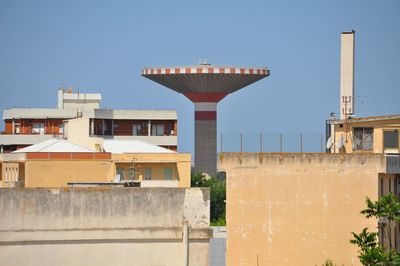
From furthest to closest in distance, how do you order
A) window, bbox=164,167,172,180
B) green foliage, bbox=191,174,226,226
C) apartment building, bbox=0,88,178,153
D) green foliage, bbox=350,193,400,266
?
1. apartment building, bbox=0,88,178,153
2. green foliage, bbox=191,174,226,226
3. window, bbox=164,167,172,180
4. green foliage, bbox=350,193,400,266

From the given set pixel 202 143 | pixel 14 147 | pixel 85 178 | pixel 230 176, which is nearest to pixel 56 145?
pixel 85 178

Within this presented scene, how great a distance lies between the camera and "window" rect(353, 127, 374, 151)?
1873 inches

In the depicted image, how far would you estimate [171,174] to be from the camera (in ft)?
231

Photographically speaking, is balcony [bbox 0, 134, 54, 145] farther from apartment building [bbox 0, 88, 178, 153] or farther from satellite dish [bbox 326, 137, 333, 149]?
satellite dish [bbox 326, 137, 333, 149]

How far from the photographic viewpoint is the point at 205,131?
160125mm

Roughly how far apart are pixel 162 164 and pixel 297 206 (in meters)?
26.5

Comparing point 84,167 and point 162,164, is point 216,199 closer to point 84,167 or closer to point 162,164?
point 162,164

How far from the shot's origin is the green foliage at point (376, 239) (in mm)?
38531

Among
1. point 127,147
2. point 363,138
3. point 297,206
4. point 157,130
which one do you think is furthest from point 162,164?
point 157,130

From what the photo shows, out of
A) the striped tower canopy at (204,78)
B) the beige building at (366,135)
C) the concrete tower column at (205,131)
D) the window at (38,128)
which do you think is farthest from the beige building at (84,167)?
the concrete tower column at (205,131)

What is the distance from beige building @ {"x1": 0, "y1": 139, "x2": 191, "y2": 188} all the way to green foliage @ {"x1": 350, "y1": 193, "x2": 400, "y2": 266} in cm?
916

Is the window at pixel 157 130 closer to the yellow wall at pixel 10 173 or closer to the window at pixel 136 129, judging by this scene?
the window at pixel 136 129

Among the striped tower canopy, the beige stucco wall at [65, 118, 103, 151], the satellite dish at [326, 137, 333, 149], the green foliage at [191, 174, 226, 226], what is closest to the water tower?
the striped tower canopy

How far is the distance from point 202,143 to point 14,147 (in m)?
49.9
